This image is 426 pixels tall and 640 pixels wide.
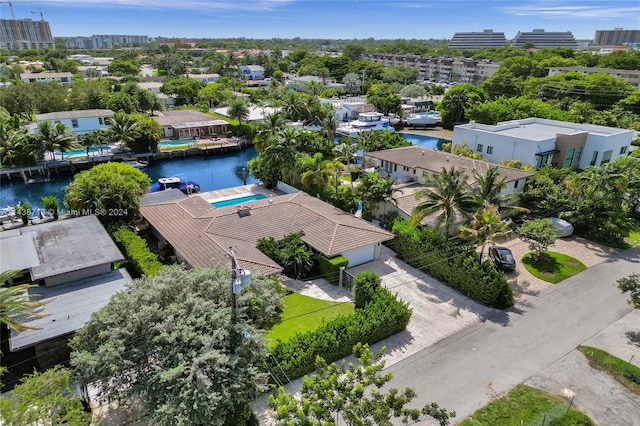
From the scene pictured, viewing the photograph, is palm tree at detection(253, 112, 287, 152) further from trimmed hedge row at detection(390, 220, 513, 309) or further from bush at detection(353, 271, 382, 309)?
bush at detection(353, 271, 382, 309)

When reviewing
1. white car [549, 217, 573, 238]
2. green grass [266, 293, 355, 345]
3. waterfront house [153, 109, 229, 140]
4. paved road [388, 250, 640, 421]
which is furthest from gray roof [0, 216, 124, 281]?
waterfront house [153, 109, 229, 140]

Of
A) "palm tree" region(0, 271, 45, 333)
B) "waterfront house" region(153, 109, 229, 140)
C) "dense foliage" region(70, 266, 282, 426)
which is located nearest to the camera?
"dense foliage" region(70, 266, 282, 426)

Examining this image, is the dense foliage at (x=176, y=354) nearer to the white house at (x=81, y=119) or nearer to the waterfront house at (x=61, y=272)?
the waterfront house at (x=61, y=272)

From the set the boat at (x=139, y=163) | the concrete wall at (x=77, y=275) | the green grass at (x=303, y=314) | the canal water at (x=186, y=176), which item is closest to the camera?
the green grass at (x=303, y=314)

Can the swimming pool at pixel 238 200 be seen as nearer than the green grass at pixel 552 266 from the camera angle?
No

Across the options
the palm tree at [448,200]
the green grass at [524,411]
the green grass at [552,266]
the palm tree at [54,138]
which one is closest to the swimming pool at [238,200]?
the palm tree at [448,200]

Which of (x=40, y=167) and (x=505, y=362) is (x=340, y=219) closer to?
(x=505, y=362)

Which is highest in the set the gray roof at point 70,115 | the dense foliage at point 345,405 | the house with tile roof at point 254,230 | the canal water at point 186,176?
the dense foliage at point 345,405

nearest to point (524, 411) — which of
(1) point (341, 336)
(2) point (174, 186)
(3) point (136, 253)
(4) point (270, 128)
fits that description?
(1) point (341, 336)
